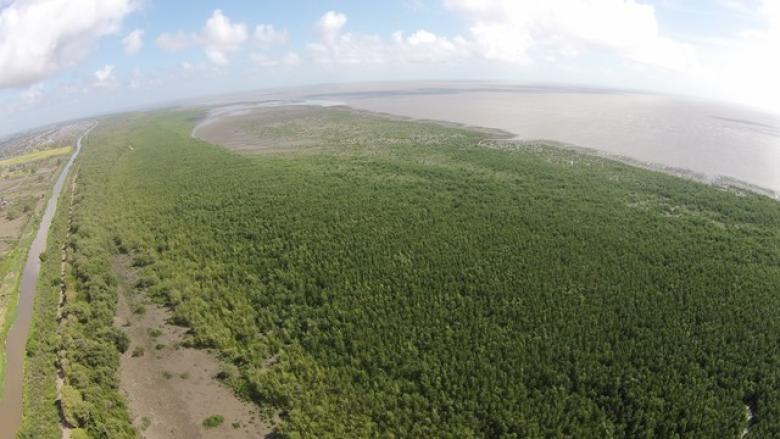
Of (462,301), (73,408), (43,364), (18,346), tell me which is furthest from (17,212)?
(462,301)

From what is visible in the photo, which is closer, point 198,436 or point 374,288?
point 198,436

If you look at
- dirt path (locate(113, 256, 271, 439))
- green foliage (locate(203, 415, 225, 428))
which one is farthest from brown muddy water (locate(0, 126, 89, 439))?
green foliage (locate(203, 415, 225, 428))

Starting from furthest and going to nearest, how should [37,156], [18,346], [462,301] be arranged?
[37,156] < [18,346] < [462,301]

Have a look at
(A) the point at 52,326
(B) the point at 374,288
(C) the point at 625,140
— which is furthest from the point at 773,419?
(C) the point at 625,140

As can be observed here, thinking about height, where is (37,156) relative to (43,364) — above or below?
above

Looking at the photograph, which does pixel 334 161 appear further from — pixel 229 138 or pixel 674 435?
pixel 674 435

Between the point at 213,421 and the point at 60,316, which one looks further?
the point at 60,316

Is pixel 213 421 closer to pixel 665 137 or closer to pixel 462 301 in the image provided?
pixel 462 301

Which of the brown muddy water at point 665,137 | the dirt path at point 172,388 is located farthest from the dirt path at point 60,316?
the brown muddy water at point 665,137
